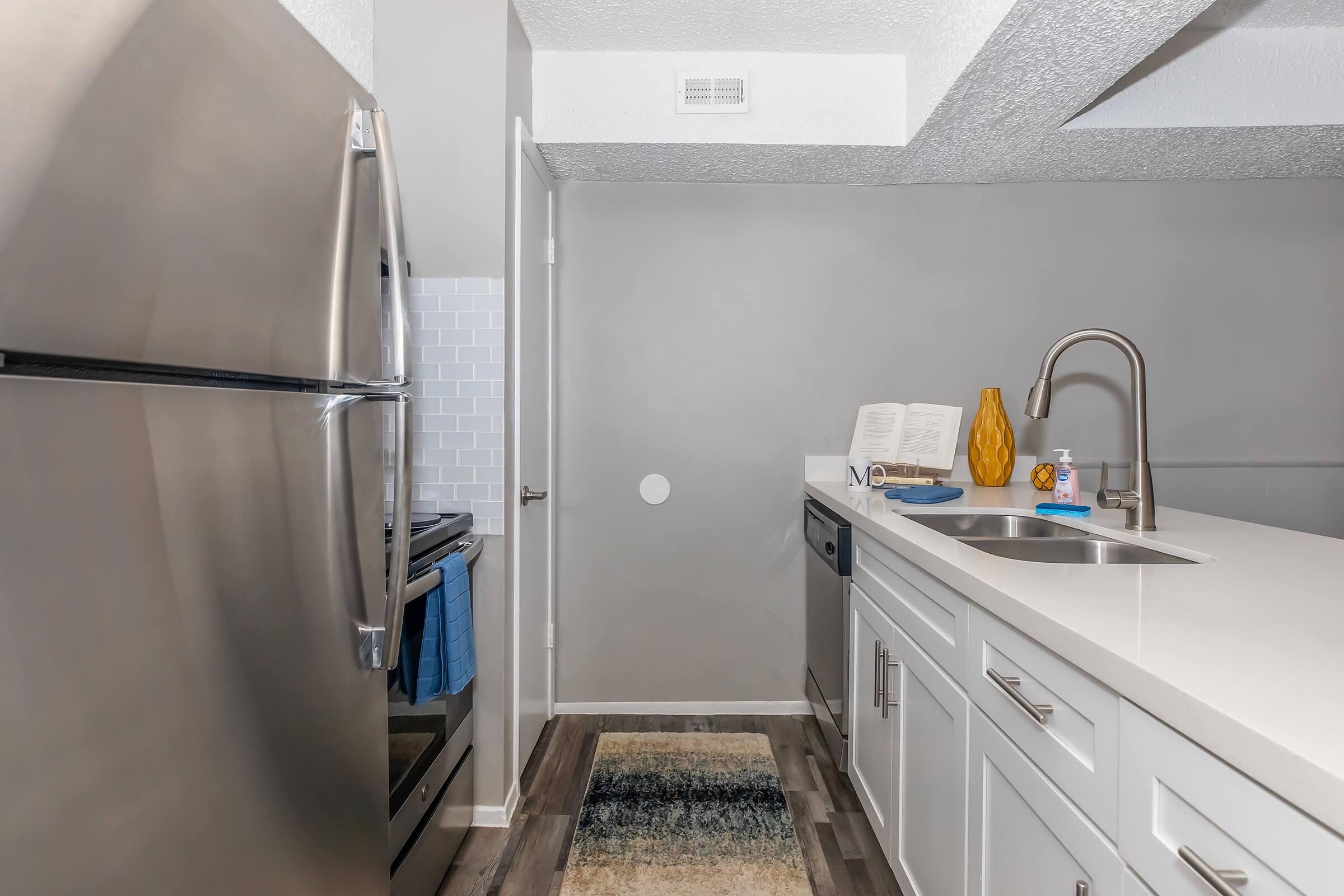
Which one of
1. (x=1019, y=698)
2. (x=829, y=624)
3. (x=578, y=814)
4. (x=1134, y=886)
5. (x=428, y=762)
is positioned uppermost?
(x=1019, y=698)

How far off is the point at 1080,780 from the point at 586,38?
7.93ft

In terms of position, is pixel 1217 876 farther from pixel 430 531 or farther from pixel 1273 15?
pixel 1273 15

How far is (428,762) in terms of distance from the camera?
63.5 inches

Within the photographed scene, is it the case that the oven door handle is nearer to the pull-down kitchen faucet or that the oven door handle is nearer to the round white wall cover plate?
the round white wall cover plate

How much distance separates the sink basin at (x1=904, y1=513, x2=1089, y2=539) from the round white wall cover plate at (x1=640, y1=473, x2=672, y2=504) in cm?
106

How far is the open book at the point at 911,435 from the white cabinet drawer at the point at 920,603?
2.35 feet

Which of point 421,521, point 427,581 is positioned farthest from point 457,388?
point 427,581

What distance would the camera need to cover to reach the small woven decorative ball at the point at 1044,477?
7.99 ft

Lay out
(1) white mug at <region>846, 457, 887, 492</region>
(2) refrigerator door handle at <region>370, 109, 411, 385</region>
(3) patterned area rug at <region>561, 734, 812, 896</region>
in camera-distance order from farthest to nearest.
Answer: (1) white mug at <region>846, 457, 887, 492</region>, (3) patterned area rug at <region>561, 734, 812, 896</region>, (2) refrigerator door handle at <region>370, 109, 411, 385</region>

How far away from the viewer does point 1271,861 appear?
0.58 m

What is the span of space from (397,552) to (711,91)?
6.40ft

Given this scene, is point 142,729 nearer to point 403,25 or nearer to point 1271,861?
point 1271,861

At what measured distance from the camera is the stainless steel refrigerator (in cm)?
56

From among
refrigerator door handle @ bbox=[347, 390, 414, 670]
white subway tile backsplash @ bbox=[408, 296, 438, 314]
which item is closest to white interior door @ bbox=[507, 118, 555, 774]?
white subway tile backsplash @ bbox=[408, 296, 438, 314]
